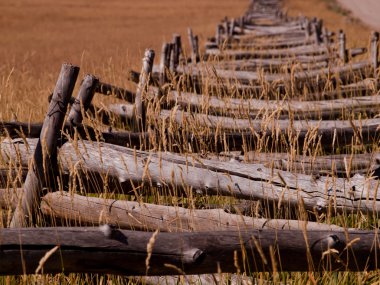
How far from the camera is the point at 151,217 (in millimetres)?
3225

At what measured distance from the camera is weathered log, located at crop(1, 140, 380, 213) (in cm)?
320

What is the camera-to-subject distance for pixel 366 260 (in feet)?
8.13

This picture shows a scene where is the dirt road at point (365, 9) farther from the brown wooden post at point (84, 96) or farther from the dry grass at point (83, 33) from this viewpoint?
the brown wooden post at point (84, 96)

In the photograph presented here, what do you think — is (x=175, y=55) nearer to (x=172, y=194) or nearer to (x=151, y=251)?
(x=172, y=194)

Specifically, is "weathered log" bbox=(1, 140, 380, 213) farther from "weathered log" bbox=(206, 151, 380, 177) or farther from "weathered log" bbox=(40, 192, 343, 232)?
"weathered log" bbox=(206, 151, 380, 177)

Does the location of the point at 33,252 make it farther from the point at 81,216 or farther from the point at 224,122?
the point at 224,122

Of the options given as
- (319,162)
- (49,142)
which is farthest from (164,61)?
(49,142)

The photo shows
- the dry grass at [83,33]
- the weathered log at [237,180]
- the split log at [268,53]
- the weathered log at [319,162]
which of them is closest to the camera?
the weathered log at [237,180]

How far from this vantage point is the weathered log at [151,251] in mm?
2230

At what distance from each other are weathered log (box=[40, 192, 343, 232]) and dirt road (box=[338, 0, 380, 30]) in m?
26.1

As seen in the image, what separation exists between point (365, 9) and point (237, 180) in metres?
34.2

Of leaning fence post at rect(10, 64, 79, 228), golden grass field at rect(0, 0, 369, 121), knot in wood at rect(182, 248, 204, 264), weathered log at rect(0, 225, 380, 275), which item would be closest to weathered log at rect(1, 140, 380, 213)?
leaning fence post at rect(10, 64, 79, 228)

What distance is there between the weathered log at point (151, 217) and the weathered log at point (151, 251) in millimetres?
539

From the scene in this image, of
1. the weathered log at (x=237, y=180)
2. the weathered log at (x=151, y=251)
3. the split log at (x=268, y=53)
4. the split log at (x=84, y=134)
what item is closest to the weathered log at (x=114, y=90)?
the split log at (x=84, y=134)
